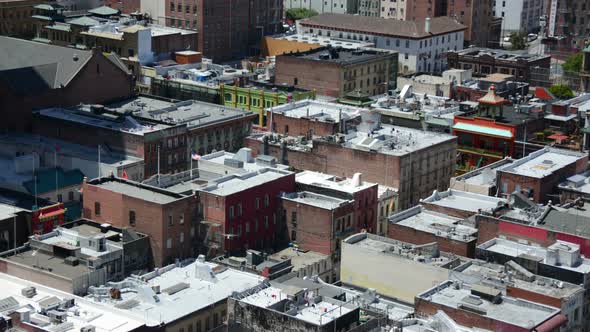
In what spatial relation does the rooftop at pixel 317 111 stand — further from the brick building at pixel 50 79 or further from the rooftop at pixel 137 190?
the rooftop at pixel 137 190

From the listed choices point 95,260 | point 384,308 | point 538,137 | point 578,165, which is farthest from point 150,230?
point 538,137

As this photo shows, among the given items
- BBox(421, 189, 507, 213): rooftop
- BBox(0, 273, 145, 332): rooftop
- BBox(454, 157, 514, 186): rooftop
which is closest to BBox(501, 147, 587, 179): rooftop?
BBox(454, 157, 514, 186): rooftop

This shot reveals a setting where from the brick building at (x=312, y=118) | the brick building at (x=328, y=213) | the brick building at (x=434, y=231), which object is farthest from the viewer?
the brick building at (x=312, y=118)

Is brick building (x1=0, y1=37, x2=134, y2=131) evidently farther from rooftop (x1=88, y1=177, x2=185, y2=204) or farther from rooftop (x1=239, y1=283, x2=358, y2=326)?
rooftop (x1=239, y1=283, x2=358, y2=326)

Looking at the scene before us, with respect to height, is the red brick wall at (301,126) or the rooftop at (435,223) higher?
the red brick wall at (301,126)

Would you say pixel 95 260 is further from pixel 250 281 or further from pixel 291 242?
pixel 291 242

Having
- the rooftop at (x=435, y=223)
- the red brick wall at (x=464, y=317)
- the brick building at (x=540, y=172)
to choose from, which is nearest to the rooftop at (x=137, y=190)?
the rooftop at (x=435, y=223)
